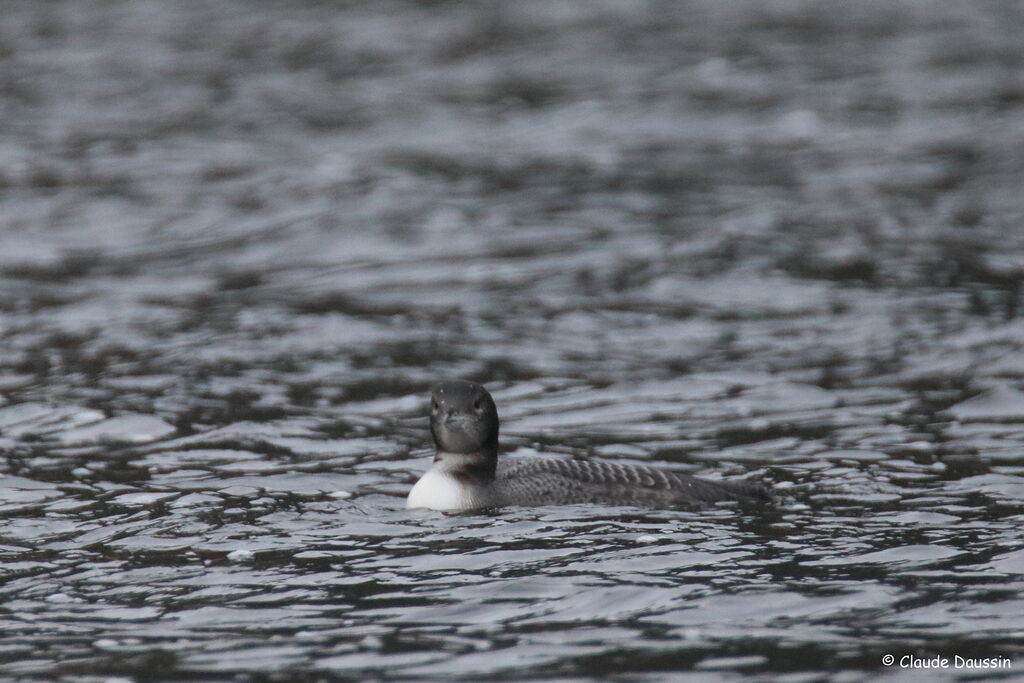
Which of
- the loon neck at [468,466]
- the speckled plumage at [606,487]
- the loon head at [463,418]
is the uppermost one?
the loon head at [463,418]

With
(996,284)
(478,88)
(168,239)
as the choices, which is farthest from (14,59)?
(996,284)

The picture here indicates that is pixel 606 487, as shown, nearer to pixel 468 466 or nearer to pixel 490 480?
pixel 490 480

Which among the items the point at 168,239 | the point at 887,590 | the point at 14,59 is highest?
the point at 14,59

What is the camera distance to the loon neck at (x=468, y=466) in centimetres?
944

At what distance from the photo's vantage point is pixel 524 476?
9602mm

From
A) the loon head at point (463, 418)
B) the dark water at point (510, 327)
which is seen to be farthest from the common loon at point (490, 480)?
the dark water at point (510, 327)

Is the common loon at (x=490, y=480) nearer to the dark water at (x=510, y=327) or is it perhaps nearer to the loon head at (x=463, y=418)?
the loon head at (x=463, y=418)

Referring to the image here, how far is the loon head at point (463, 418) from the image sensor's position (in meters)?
9.37

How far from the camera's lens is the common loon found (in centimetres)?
938

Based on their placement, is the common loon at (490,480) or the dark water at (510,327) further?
the common loon at (490,480)

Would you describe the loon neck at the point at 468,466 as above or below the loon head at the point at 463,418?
below

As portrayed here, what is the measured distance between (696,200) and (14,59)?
481 inches

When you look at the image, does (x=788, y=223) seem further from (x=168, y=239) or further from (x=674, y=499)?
(x=674, y=499)

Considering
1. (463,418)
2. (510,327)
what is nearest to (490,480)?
(463,418)
